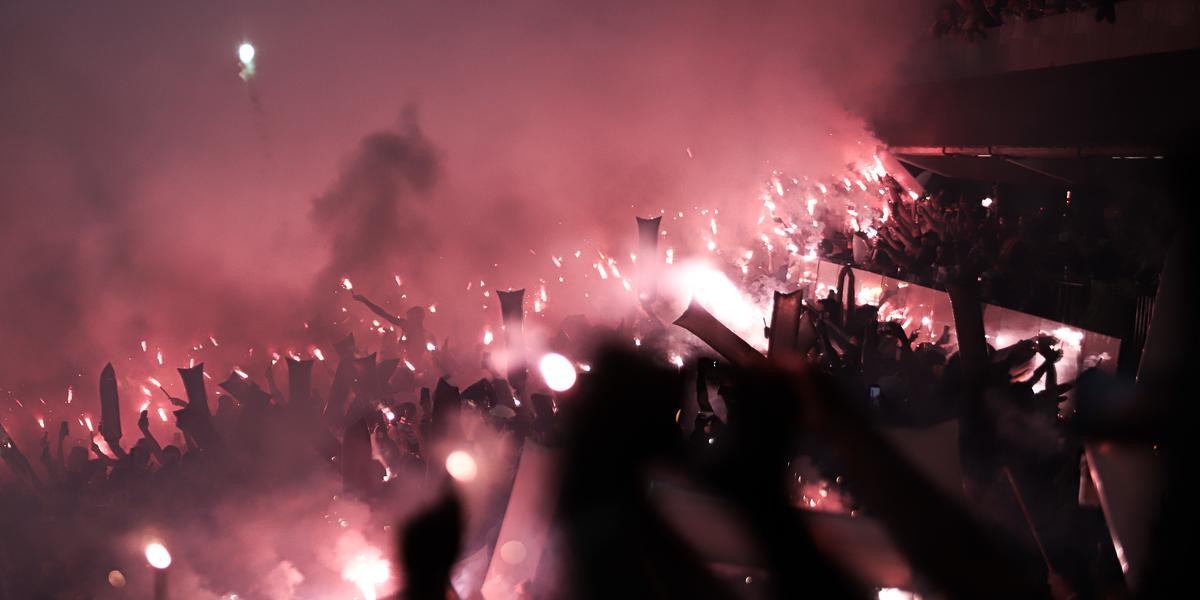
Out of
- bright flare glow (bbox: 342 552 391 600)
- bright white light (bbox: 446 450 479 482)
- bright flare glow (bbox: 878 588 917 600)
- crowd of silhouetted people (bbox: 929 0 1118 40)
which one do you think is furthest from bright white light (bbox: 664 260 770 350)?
bright flare glow (bbox: 878 588 917 600)

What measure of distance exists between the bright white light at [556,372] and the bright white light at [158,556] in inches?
85.5

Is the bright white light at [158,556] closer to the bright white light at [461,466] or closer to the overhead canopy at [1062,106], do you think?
the bright white light at [461,466]

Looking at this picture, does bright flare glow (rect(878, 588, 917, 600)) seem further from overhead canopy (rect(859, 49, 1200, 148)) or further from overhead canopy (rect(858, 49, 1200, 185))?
overhead canopy (rect(859, 49, 1200, 148))

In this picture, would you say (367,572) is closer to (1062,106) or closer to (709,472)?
(709,472)

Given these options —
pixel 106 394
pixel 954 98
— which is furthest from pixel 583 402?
pixel 106 394

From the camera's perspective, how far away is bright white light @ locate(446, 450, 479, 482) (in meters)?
3.68

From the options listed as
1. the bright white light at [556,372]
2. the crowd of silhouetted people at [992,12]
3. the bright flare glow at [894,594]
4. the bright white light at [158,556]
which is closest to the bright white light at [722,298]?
the bright white light at [556,372]

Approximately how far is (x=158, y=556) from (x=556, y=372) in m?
2.28

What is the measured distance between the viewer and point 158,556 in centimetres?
429

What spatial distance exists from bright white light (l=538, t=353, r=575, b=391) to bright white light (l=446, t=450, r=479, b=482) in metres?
0.89

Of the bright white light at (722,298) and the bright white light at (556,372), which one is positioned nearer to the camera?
the bright white light at (556,372)

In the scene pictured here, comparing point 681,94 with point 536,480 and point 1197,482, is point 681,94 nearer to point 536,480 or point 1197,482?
point 536,480

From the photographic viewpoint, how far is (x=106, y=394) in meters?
7.61

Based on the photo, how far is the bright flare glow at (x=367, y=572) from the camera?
3936mm
